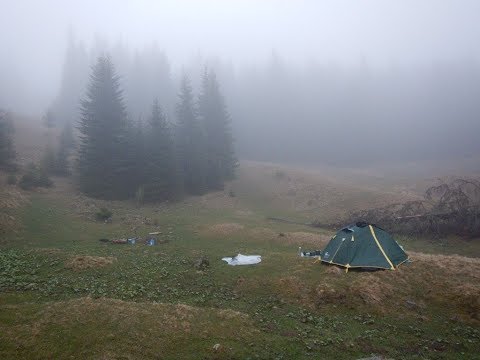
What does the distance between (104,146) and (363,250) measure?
34.0 meters

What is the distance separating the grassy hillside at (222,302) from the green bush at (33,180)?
37.2 ft

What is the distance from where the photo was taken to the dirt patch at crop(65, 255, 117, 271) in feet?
50.6

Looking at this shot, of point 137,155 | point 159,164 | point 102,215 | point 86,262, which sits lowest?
point 86,262

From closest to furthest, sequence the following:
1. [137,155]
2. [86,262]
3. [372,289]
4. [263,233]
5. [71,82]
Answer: [372,289], [86,262], [263,233], [137,155], [71,82]

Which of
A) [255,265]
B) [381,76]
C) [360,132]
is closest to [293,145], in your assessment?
[360,132]

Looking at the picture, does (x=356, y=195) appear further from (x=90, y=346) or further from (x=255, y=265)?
(x=90, y=346)

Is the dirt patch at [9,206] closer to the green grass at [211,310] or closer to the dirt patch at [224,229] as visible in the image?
the green grass at [211,310]

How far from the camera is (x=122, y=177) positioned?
3906 centimetres

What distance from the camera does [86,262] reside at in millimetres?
15867

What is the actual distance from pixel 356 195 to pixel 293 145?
5009 cm

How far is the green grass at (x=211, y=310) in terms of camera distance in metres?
9.26

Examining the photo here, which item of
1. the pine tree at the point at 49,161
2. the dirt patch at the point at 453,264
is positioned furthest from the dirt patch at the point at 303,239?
the pine tree at the point at 49,161

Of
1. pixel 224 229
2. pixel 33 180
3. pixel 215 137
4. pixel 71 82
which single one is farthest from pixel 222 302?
pixel 71 82

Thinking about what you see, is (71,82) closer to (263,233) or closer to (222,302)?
(263,233)
